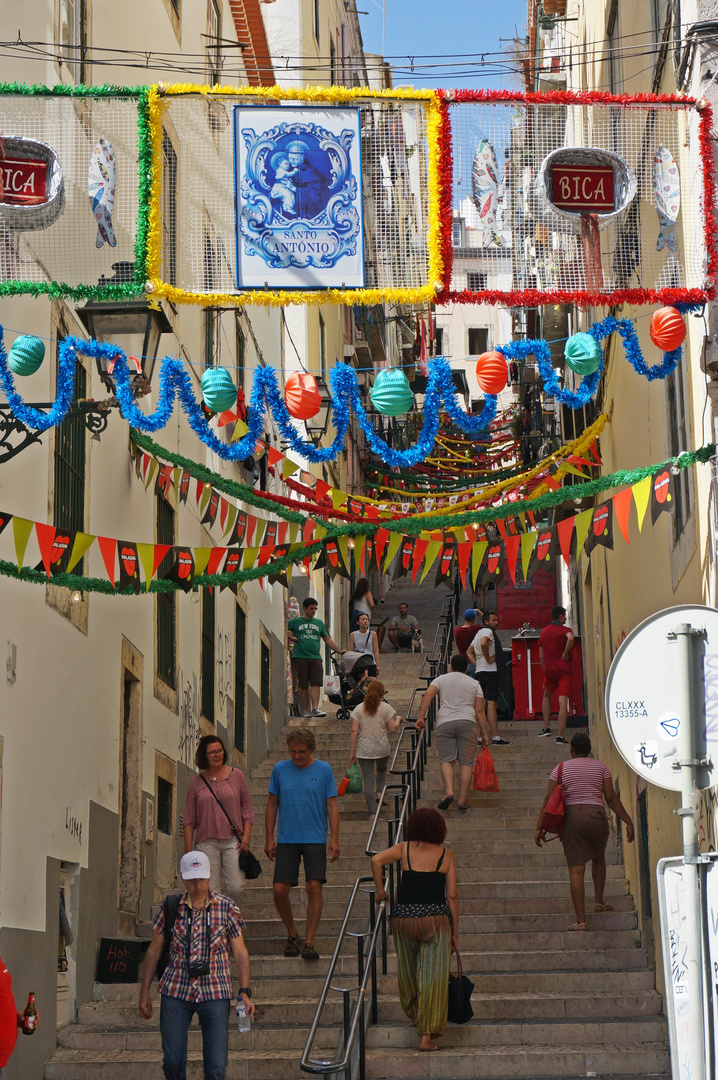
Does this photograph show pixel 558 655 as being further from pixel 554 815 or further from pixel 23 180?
pixel 23 180

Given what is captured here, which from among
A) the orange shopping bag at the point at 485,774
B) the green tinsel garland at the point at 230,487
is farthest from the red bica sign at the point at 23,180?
the orange shopping bag at the point at 485,774

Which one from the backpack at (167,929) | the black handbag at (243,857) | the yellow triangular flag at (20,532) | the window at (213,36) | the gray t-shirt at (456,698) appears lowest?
the backpack at (167,929)

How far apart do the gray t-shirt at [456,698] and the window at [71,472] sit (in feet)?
13.6

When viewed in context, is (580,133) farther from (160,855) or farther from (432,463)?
(432,463)

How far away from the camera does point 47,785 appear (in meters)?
10.1

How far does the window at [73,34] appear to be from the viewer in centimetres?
1110

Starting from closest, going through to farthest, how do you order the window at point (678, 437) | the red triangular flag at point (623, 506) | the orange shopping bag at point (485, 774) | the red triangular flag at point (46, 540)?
A: the red triangular flag at point (46, 540) < the red triangular flag at point (623, 506) < the window at point (678, 437) < the orange shopping bag at point (485, 774)

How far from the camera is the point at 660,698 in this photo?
5367 mm

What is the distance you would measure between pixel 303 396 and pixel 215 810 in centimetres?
378

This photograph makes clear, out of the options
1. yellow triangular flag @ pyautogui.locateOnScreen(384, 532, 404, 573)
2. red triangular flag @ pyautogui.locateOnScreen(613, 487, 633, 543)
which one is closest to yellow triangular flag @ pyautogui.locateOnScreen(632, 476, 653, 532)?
red triangular flag @ pyautogui.locateOnScreen(613, 487, 633, 543)

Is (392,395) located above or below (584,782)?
above

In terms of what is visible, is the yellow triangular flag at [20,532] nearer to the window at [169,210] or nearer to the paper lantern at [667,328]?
the window at [169,210]

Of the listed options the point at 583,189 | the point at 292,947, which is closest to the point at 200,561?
the point at 292,947

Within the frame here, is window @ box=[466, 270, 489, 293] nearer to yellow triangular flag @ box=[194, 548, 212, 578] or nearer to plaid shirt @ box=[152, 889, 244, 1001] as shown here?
yellow triangular flag @ box=[194, 548, 212, 578]
